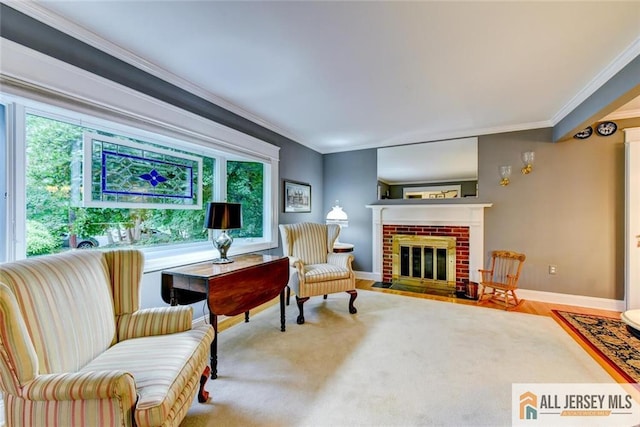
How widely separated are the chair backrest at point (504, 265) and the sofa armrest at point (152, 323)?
3.57 m

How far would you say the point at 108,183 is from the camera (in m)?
1.98

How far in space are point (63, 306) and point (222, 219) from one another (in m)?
1.11

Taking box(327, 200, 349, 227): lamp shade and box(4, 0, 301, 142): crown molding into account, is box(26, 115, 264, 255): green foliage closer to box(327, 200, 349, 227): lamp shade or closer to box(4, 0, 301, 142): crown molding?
box(4, 0, 301, 142): crown molding

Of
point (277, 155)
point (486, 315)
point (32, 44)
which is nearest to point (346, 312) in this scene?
point (486, 315)

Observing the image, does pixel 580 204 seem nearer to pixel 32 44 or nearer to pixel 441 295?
pixel 441 295

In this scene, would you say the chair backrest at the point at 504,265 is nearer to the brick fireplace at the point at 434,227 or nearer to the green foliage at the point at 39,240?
the brick fireplace at the point at 434,227

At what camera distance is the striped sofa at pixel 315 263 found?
2.66 metres

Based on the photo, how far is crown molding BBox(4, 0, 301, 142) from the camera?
4.66 feet

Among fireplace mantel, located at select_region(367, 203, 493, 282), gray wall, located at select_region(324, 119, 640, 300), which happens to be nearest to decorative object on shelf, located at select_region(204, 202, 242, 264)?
fireplace mantel, located at select_region(367, 203, 493, 282)

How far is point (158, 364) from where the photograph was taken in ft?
3.75

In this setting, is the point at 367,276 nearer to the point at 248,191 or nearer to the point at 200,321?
the point at 248,191

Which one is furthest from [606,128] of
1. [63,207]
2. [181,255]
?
[63,207]

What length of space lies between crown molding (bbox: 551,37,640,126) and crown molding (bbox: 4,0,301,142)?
3.17m

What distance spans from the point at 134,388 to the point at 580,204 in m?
4.39
